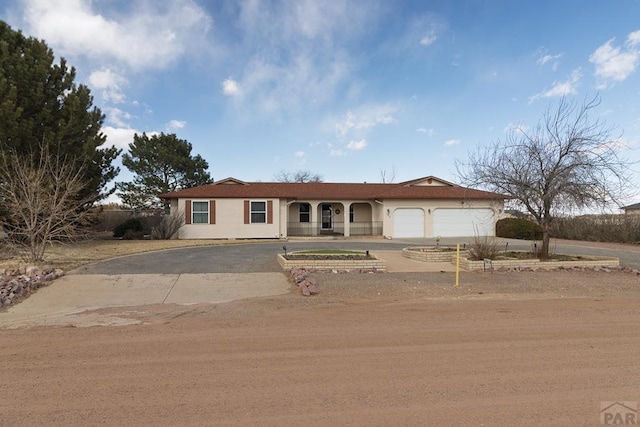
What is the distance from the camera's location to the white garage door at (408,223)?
87.4ft

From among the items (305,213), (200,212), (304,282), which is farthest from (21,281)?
(305,213)

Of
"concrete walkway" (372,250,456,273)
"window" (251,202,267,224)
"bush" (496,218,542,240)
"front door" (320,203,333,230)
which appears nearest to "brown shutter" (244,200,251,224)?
"window" (251,202,267,224)

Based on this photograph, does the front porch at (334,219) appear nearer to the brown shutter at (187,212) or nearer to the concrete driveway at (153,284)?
the brown shutter at (187,212)

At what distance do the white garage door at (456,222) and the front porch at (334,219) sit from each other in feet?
12.8

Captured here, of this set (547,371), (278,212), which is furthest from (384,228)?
(547,371)

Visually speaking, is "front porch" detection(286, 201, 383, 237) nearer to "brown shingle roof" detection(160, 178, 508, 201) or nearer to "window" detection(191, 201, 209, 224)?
"brown shingle roof" detection(160, 178, 508, 201)

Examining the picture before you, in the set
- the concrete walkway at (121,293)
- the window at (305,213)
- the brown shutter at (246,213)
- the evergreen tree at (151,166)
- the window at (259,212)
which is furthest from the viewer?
the evergreen tree at (151,166)

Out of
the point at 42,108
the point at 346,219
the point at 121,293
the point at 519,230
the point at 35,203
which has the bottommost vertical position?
the point at 121,293

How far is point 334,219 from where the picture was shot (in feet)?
97.4

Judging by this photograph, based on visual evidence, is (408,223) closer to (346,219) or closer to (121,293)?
(346,219)

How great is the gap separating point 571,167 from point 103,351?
13.4 m

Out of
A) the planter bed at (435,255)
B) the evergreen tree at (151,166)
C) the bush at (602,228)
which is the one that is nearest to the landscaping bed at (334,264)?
the planter bed at (435,255)

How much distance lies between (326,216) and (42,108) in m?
18.4

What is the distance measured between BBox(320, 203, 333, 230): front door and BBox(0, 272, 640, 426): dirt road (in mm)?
21874
